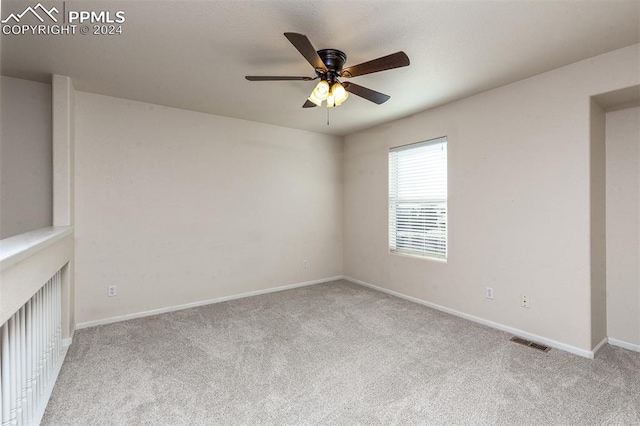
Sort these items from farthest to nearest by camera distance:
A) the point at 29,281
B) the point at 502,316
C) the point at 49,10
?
the point at 502,316 < the point at 49,10 < the point at 29,281

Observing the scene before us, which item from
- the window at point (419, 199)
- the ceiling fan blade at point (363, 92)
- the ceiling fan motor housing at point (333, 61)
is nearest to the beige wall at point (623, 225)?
the window at point (419, 199)

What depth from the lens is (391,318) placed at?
11.3ft

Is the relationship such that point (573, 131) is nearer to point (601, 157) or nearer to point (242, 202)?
point (601, 157)

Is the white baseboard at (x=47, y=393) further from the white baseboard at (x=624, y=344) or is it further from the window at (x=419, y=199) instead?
the white baseboard at (x=624, y=344)

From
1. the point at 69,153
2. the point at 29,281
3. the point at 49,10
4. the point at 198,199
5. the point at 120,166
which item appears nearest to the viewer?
the point at 29,281

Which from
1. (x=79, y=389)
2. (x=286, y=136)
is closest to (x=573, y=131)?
(x=286, y=136)

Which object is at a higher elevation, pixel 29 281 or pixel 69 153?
pixel 69 153

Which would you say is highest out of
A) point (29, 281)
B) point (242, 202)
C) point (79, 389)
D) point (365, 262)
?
point (242, 202)

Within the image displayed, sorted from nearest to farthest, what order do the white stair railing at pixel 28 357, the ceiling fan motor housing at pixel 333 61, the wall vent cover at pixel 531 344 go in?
the white stair railing at pixel 28 357
the ceiling fan motor housing at pixel 333 61
the wall vent cover at pixel 531 344

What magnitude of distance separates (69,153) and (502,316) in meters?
4.58

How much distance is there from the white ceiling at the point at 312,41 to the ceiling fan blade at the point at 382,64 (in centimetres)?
25

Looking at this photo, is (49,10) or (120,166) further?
(120,166)

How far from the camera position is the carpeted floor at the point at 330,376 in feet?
6.09

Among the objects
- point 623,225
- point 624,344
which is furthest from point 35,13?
point 624,344
